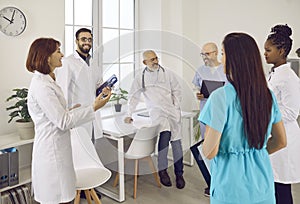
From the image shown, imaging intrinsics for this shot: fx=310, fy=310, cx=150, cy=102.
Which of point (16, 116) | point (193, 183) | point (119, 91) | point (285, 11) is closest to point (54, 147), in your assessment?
point (119, 91)

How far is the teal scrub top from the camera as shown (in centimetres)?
118

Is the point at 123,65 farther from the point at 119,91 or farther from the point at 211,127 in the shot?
the point at 211,127

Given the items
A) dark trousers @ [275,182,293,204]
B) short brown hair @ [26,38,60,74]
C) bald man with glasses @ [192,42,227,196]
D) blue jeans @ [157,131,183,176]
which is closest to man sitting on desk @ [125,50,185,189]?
blue jeans @ [157,131,183,176]

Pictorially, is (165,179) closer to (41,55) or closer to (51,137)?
(51,137)

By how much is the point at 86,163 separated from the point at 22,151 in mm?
825

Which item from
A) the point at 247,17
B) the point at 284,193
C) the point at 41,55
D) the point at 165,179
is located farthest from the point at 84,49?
the point at 247,17

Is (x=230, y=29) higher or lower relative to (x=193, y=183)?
higher

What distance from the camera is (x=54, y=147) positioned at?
5.70ft

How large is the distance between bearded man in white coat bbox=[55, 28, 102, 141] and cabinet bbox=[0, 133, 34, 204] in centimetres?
59

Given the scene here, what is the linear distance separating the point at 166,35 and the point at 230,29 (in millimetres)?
2221

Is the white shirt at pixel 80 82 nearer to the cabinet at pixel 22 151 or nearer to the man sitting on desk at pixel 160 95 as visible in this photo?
the man sitting on desk at pixel 160 95

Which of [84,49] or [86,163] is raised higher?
[84,49]

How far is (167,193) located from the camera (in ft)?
9.07

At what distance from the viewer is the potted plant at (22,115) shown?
231 cm
